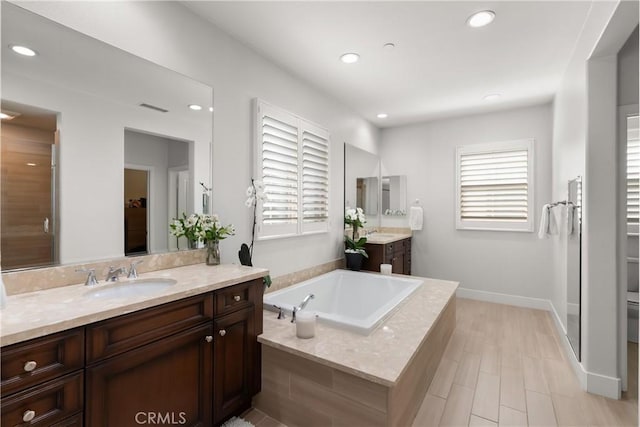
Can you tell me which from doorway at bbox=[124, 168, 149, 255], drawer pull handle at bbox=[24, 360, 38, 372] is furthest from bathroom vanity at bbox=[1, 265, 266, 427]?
doorway at bbox=[124, 168, 149, 255]

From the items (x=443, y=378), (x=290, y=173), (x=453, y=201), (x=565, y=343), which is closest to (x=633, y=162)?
(x=565, y=343)

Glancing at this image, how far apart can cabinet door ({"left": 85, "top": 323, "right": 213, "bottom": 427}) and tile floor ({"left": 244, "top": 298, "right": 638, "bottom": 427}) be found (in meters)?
0.51

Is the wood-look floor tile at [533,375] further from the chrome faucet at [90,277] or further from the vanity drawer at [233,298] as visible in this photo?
the chrome faucet at [90,277]

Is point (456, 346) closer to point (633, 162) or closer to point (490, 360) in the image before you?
point (490, 360)

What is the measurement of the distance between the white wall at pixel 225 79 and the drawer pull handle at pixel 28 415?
132 centimetres

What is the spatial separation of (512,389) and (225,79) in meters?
3.12

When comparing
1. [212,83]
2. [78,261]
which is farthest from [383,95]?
[78,261]

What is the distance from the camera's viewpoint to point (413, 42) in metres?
2.40

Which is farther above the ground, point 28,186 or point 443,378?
point 28,186

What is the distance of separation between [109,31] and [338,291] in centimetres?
281

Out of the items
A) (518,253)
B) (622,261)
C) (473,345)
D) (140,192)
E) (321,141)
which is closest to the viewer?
(140,192)

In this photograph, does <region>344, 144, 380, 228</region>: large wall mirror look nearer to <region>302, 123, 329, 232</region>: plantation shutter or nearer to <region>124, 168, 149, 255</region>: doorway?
<region>302, 123, 329, 232</region>: plantation shutter

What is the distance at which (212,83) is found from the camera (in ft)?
7.23

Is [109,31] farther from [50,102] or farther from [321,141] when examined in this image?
[321,141]
